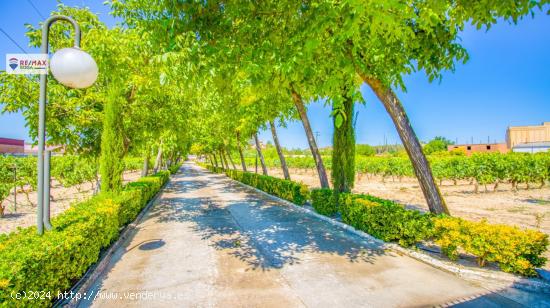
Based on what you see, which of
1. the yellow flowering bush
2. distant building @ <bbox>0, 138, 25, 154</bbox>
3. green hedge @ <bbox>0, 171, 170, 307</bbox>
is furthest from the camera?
distant building @ <bbox>0, 138, 25, 154</bbox>

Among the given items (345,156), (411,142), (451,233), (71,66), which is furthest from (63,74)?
(345,156)

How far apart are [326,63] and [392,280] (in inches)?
167

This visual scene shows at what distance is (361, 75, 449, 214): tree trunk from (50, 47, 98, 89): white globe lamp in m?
5.36

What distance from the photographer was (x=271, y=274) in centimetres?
524

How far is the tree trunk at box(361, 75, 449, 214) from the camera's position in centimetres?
629

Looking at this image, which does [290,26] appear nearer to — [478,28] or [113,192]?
[478,28]

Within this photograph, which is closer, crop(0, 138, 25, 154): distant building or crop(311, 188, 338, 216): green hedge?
crop(311, 188, 338, 216): green hedge

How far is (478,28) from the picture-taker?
4.52 meters

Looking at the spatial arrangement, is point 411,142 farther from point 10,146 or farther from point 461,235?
point 10,146

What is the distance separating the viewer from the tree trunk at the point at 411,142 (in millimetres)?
6285

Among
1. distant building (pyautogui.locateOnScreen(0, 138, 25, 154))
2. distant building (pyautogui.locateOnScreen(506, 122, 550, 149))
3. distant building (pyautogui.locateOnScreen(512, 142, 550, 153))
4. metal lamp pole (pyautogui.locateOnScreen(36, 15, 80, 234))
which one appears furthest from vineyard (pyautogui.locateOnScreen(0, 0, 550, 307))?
distant building (pyautogui.locateOnScreen(506, 122, 550, 149))

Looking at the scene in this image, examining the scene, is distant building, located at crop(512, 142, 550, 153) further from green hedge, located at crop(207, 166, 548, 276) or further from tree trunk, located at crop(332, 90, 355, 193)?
green hedge, located at crop(207, 166, 548, 276)

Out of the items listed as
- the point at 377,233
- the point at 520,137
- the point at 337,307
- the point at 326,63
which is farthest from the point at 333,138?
the point at 520,137

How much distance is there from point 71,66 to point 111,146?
6.66 metres
